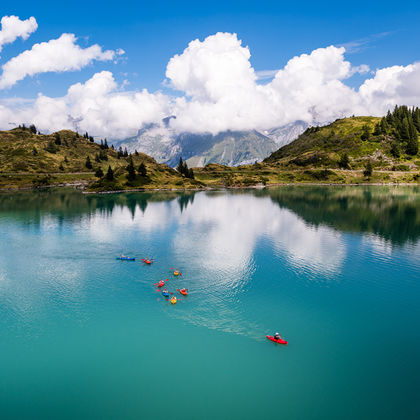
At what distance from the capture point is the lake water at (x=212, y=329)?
1492 inches

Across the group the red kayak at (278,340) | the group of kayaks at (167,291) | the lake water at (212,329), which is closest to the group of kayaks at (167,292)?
the group of kayaks at (167,291)

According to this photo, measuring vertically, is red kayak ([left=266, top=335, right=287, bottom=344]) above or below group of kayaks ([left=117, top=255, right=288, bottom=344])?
below

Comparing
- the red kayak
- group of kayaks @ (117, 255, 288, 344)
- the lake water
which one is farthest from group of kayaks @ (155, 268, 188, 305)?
the red kayak

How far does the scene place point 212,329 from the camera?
171 feet

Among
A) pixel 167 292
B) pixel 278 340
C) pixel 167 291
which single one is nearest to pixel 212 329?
pixel 278 340

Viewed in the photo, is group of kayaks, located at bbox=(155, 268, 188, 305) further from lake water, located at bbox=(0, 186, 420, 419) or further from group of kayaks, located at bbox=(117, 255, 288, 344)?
lake water, located at bbox=(0, 186, 420, 419)

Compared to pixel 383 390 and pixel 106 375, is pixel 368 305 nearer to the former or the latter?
pixel 383 390

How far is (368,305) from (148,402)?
48.3 m

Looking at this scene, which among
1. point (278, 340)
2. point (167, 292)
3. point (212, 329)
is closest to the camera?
point (278, 340)

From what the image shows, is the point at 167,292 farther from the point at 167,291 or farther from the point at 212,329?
the point at 212,329

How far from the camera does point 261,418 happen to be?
35125 mm

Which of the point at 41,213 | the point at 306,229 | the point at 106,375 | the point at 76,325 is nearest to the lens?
the point at 106,375

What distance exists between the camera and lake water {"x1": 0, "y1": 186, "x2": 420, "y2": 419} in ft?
124

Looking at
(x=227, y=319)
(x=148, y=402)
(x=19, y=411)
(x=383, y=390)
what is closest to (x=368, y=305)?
(x=383, y=390)
